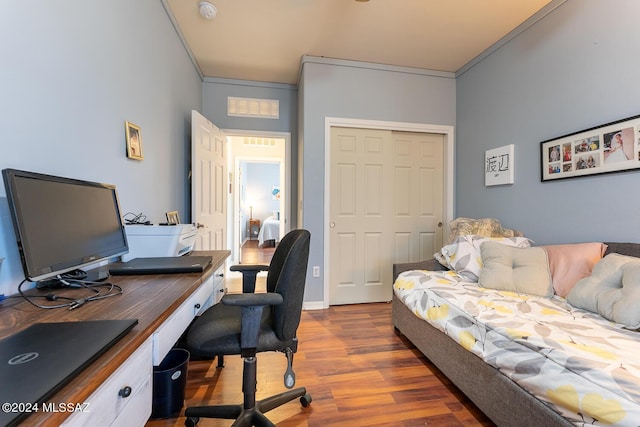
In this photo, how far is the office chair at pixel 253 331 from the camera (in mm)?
1091

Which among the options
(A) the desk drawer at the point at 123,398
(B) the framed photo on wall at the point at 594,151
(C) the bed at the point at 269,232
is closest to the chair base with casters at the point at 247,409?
(A) the desk drawer at the point at 123,398

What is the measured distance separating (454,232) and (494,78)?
5.23 feet

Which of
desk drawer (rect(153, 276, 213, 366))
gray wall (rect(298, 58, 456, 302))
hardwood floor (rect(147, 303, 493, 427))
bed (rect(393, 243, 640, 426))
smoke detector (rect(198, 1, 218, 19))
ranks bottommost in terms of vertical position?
hardwood floor (rect(147, 303, 493, 427))

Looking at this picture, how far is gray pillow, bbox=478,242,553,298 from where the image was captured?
1769mm

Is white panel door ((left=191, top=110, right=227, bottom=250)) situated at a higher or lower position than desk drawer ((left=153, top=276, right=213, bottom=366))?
higher

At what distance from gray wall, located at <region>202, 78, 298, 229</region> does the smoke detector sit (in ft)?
3.66

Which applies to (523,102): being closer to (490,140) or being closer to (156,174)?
(490,140)

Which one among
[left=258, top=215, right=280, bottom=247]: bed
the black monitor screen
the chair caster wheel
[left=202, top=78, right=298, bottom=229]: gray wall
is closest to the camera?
the black monitor screen

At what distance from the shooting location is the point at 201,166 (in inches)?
107

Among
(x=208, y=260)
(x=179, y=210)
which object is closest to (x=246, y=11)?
(x=179, y=210)

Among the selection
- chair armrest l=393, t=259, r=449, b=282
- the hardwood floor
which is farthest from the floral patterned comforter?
chair armrest l=393, t=259, r=449, b=282

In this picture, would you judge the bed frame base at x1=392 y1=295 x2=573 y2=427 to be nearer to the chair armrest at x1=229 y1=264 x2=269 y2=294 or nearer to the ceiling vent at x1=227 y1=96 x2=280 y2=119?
the chair armrest at x1=229 y1=264 x2=269 y2=294

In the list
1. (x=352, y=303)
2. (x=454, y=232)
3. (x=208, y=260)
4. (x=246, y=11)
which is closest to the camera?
(x=208, y=260)

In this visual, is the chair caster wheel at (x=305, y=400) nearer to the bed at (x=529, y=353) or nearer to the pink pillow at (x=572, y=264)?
the bed at (x=529, y=353)
